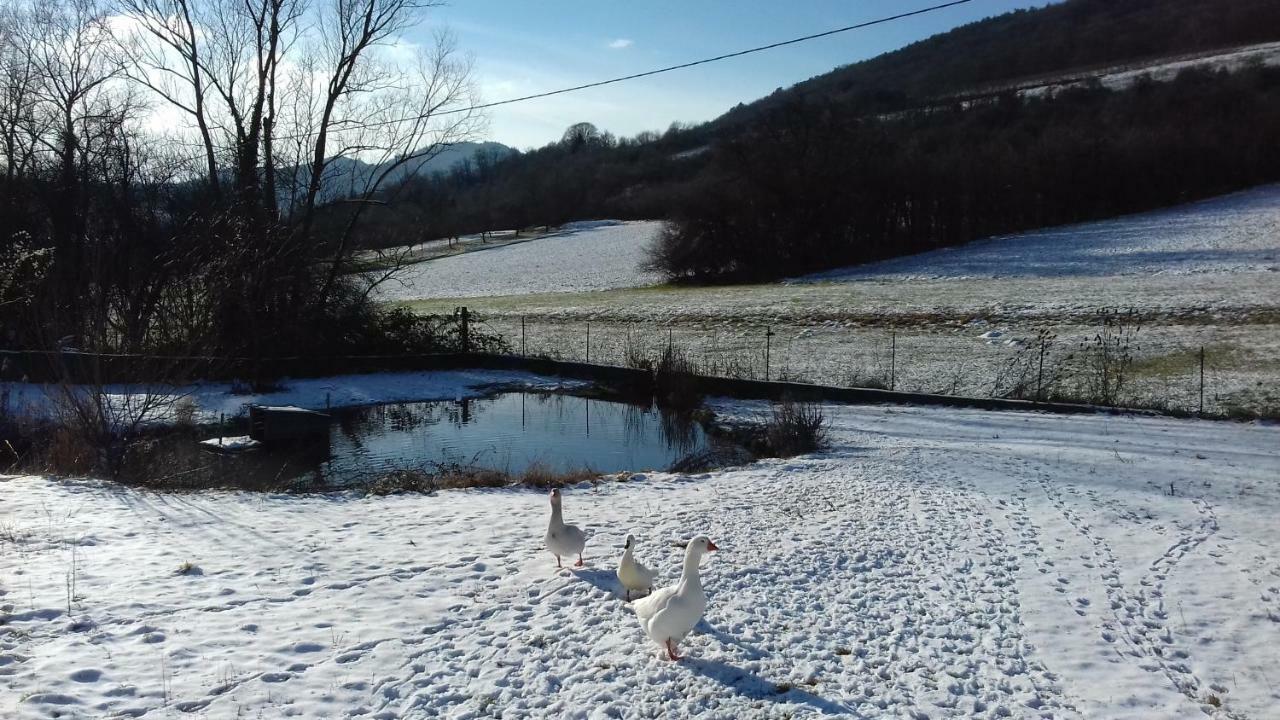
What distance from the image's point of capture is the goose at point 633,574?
8445 mm

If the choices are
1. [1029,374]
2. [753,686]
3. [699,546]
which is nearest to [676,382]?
[1029,374]

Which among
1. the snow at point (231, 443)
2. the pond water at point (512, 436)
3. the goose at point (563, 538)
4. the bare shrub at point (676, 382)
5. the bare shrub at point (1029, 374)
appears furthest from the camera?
the bare shrub at point (676, 382)

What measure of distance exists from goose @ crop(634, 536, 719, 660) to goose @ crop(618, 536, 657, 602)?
1.04 m

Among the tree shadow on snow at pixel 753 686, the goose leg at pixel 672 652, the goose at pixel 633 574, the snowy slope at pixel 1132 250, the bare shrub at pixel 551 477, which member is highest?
the snowy slope at pixel 1132 250

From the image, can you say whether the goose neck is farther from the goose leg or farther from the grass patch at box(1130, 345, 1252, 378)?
the grass patch at box(1130, 345, 1252, 378)

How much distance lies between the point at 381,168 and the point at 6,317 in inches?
496

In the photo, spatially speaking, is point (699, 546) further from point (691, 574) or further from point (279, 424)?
point (279, 424)

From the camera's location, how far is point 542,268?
67250 mm

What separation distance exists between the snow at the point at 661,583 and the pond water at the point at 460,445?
302 cm

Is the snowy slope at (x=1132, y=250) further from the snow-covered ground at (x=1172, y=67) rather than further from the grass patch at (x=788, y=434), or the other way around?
the snow-covered ground at (x=1172, y=67)

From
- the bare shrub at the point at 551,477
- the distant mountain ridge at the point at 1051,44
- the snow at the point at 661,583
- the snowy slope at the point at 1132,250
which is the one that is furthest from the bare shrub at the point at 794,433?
the distant mountain ridge at the point at 1051,44

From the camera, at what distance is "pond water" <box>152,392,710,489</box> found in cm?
1603

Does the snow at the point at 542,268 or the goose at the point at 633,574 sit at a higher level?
the snow at the point at 542,268

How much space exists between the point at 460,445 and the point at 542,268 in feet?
162
